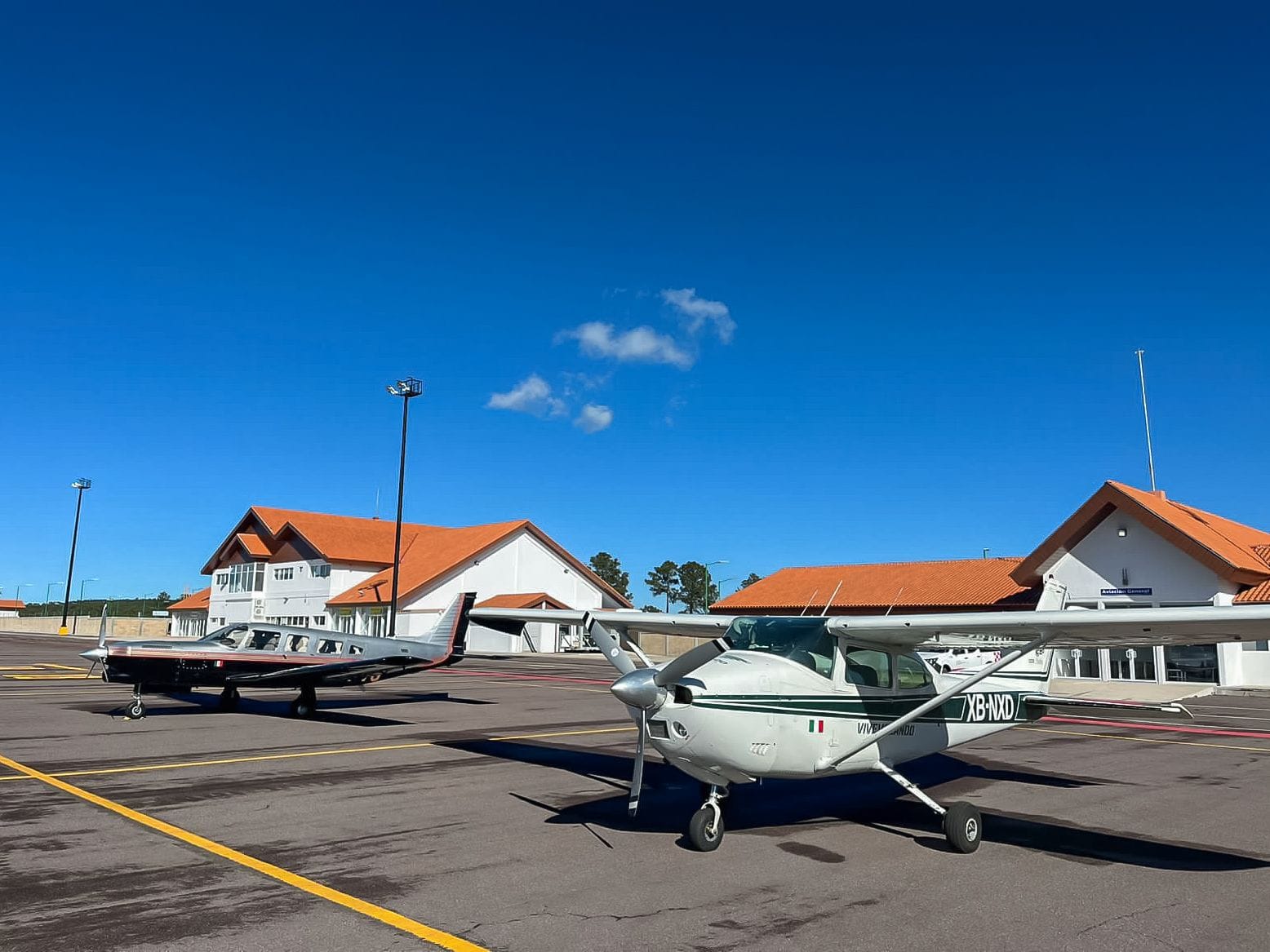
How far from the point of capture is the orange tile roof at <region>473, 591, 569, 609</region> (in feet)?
194

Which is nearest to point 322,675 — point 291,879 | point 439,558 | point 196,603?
point 291,879

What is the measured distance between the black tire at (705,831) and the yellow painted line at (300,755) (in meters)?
8.31

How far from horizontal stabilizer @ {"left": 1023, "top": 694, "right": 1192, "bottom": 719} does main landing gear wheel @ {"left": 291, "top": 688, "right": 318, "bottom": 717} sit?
1604cm

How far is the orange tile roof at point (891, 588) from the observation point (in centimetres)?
4522

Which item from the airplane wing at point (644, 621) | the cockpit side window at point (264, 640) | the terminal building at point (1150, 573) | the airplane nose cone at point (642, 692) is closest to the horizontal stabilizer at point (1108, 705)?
the airplane wing at point (644, 621)

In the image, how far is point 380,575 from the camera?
62875 mm

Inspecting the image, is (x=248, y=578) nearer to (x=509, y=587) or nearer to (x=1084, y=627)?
(x=509, y=587)

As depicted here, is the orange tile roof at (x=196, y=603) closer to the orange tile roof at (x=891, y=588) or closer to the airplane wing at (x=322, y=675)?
the orange tile roof at (x=891, y=588)

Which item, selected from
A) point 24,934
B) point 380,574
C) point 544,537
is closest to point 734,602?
point 544,537

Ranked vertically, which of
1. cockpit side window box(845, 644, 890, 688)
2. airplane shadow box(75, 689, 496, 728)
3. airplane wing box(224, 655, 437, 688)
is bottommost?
airplane shadow box(75, 689, 496, 728)

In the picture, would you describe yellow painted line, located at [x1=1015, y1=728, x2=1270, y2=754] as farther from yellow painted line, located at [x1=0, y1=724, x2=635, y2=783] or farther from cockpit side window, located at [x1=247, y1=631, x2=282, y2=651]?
cockpit side window, located at [x1=247, y1=631, x2=282, y2=651]

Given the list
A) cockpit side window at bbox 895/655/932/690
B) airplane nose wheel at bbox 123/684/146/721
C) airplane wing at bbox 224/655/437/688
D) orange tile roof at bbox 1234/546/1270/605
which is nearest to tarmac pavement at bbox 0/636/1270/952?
cockpit side window at bbox 895/655/932/690

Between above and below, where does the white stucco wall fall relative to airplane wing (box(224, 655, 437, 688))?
above

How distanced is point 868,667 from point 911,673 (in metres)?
0.90
